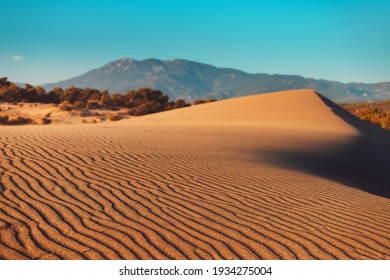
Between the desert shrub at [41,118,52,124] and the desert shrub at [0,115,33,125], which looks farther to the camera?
the desert shrub at [41,118,52,124]

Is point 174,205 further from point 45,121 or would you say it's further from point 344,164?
point 45,121

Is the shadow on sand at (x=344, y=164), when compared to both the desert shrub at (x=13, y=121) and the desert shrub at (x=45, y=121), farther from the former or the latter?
the desert shrub at (x=13, y=121)

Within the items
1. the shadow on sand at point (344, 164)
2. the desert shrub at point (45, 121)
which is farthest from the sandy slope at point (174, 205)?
the desert shrub at point (45, 121)

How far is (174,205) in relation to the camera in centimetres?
521

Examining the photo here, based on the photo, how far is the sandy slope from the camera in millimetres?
3965

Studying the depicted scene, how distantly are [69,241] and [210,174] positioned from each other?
12.2 feet

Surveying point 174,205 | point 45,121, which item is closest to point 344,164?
point 174,205

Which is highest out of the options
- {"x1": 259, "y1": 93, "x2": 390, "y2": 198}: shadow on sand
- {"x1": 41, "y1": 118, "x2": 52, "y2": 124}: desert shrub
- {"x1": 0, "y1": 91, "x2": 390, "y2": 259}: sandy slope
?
{"x1": 41, "y1": 118, "x2": 52, "y2": 124}: desert shrub

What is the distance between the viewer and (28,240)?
3881 millimetres

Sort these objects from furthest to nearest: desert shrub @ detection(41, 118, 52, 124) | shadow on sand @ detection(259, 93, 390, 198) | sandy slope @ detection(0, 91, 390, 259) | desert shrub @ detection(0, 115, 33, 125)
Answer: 1. desert shrub @ detection(41, 118, 52, 124)
2. desert shrub @ detection(0, 115, 33, 125)
3. shadow on sand @ detection(259, 93, 390, 198)
4. sandy slope @ detection(0, 91, 390, 259)

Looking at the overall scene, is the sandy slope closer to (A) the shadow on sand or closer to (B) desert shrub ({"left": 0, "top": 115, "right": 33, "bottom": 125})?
(A) the shadow on sand

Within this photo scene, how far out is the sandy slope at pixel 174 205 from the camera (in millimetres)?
3965

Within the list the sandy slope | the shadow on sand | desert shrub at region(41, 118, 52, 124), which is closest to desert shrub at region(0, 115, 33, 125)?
desert shrub at region(41, 118, 52, 124)

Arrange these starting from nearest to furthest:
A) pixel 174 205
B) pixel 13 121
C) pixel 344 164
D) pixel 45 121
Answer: pixel 174 205, pixel 344 164, pixel 13 121, pixel 45 121
